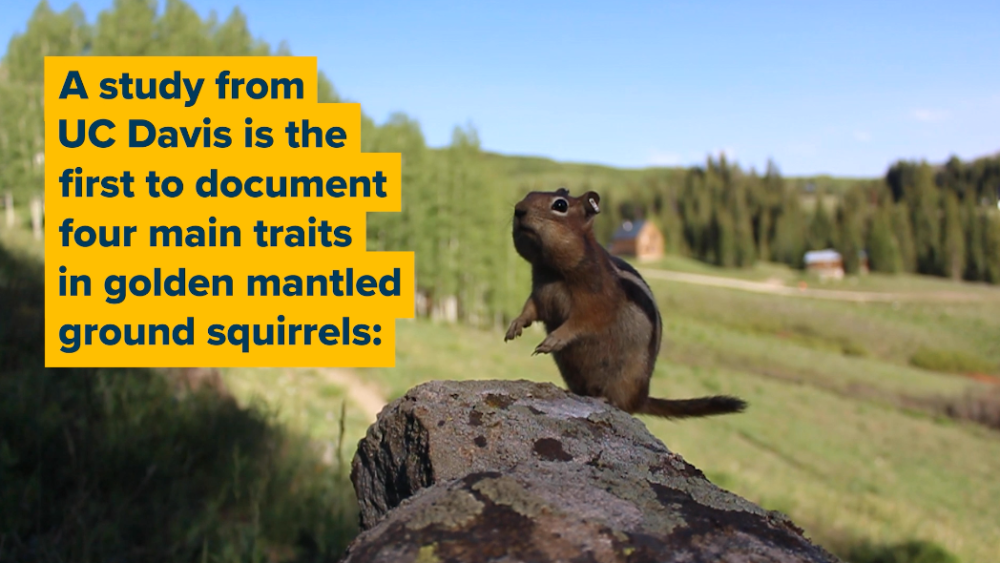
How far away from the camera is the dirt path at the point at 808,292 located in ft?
225

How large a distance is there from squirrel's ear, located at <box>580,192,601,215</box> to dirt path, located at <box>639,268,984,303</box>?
59.1m

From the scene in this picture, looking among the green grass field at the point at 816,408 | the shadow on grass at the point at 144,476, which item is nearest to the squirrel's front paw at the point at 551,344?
the shadow on grass at the point at 144,476

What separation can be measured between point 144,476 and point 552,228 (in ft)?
12.7

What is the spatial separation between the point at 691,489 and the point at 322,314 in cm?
548

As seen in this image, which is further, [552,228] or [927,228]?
[927,228]

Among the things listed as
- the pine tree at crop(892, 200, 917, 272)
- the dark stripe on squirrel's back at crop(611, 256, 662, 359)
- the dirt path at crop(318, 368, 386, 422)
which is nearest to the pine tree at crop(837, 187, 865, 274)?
the pine tree at crop(892, 200, 917, 272)

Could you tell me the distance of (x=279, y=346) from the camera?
→ 7.21 meters

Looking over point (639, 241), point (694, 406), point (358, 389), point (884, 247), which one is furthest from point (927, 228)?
point (694, 406)

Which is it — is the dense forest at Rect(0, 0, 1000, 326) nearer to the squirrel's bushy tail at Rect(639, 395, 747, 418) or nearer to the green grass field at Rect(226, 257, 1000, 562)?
the squirrel's bushy tail at Rect(639, 395, 747, 418)

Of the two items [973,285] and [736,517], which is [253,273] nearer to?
[736,517]

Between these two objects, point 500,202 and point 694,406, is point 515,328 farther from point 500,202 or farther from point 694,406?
point 500,202

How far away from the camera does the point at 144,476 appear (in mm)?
5359

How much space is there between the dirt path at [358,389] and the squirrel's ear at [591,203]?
11.2 meters

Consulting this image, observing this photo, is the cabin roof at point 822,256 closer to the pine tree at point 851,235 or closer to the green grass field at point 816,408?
the pine tree at point 851,235
